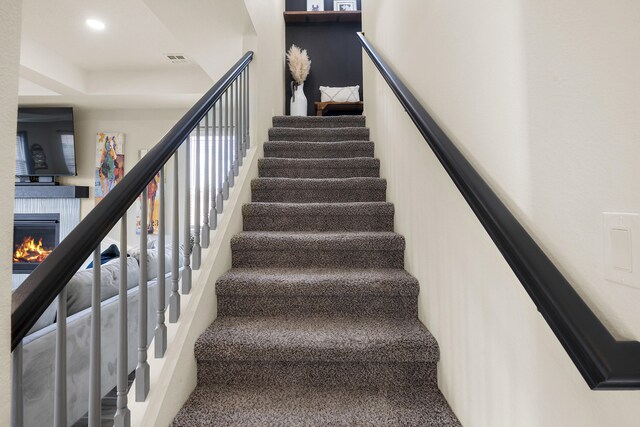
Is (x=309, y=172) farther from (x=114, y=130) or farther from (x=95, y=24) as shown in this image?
(x=114, y=130)

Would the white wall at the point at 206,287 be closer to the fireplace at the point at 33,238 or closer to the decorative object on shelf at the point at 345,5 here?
the decorative object on shelf at the point at 345,5

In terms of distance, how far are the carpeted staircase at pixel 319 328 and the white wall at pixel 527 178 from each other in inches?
6.0

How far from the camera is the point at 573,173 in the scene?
623 millimetres

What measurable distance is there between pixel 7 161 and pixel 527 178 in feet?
3.41

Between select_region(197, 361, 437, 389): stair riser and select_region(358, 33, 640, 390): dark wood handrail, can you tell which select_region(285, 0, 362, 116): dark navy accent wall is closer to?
select_region(197, 361, 437, 389): stair riser

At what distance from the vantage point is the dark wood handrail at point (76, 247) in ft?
2.02

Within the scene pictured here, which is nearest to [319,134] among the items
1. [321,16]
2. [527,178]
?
[527,178]

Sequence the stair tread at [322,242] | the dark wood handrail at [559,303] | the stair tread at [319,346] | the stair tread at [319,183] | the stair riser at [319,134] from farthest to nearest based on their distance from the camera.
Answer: the stair riser at [319,134] < the stair tread at [319,183] < the stair tread at [322,242] < the stair tread at [319,346] < the dark wood handrail at [559,303]

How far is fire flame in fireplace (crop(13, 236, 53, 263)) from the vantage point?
5.00 m

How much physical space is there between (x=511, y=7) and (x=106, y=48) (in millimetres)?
4446

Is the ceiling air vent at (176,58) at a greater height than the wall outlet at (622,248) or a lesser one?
greater

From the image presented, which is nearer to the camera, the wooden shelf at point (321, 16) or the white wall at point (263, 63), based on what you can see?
the white wall at point (263, 63)

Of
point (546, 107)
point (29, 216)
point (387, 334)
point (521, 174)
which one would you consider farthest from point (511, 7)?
point (29, 216)

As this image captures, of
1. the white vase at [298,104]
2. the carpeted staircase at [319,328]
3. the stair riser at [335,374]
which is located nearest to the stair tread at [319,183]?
the carpeted staircase at [319,328]
